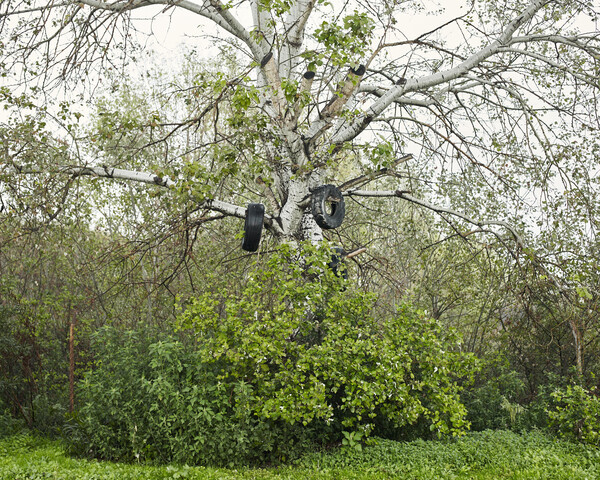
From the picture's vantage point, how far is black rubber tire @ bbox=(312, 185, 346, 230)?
7293mm

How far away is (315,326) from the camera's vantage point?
6.22 m

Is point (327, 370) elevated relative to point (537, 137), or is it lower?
lower

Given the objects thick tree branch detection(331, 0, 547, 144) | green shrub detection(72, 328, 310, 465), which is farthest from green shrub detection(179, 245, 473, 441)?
thick tree branch detection(331, 0, 547, 144)

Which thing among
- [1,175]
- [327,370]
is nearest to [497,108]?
[327,370]

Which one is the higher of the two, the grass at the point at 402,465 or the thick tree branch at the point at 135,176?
the thick tree branch at the point at 135,176

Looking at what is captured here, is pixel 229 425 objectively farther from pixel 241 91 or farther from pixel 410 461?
pixel 241 91

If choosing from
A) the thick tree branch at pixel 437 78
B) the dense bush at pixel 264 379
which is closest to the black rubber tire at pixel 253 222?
the dense bush at pixel 264 379

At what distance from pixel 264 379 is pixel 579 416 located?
12.9ft

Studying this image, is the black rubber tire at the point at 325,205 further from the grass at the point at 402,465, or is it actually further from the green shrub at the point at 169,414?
the grass at the point at 402,465

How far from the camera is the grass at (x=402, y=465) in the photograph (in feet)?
17.1

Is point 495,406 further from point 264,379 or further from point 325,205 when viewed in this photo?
point 264,379

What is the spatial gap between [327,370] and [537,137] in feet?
14.7

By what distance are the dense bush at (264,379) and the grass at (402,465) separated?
0.95 feet

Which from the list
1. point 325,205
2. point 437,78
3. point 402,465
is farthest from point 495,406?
point 437,78
